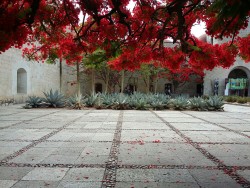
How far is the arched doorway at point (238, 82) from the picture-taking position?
1086 inches

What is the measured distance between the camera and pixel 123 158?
4.39m

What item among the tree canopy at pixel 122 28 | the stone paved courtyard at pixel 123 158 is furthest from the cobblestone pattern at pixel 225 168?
the tree canopy at pixel 122 28

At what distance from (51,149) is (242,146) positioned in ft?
12.5

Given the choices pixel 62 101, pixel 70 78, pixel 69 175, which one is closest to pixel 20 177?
pixel 69 175

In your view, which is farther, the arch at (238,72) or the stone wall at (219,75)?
the arch at (238,72)

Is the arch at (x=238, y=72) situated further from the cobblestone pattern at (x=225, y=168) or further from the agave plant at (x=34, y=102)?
the cobblestone pattern at (x=225, y=168)

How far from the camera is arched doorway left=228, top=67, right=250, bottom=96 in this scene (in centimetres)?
2758

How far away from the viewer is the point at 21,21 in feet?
13.3

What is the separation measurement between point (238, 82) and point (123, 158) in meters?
26.2

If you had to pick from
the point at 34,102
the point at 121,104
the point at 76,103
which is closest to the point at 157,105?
the point at 121,104

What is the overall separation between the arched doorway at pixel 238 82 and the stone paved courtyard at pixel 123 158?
22.2 meters

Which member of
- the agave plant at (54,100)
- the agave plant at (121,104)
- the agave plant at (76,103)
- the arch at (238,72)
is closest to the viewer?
the agave plant at (76,103)

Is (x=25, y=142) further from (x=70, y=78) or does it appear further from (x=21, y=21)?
(x=70, y=78)

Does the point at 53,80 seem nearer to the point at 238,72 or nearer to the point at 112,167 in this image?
the point at 112,167
